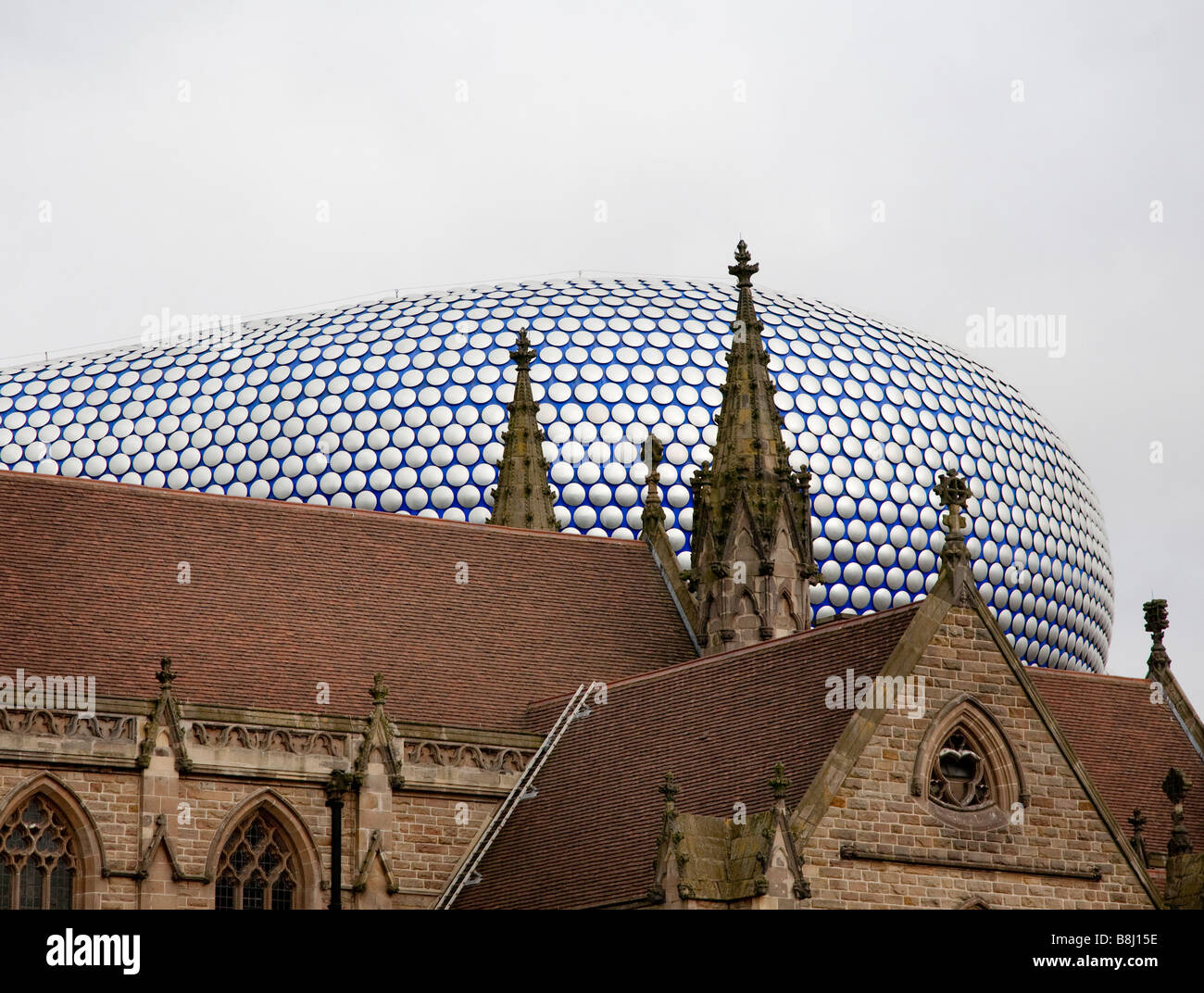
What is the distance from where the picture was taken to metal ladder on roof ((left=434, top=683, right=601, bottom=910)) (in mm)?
35625

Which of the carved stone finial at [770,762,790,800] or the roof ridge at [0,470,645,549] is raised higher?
the roof ridge at [0,470,645,549]

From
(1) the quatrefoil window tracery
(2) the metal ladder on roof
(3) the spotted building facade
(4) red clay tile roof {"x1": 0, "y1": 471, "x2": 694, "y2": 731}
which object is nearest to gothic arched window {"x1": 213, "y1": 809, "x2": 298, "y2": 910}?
(3) the spotted building facade

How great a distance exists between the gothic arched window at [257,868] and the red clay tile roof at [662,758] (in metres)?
2.58

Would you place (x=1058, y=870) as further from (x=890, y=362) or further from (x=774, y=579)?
(x=890, y=362)

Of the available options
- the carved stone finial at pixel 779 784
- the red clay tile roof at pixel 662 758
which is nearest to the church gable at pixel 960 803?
the carved stone finial at pixel 779 784

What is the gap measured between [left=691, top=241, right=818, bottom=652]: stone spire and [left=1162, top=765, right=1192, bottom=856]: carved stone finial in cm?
688

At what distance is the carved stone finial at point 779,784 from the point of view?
29.5 metres

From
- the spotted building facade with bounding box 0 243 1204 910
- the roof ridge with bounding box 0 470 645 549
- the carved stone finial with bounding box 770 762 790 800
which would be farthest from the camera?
the roof ridge with bounding box 0 470 645 549

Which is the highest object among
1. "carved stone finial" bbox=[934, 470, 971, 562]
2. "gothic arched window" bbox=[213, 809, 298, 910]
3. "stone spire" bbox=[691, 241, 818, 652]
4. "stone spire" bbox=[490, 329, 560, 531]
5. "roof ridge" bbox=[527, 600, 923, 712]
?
"stone spire" bbox=[490, 329, 560, 531]

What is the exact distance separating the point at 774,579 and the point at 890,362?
163 feet

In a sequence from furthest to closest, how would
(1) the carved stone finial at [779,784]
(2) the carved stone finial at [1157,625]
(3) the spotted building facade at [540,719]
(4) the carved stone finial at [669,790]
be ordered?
(2) the carved stone finial at [1157,625] → (3) the spotted building facade at [540,719] → (4) the carved stone finial at [669,790] → (1) the carved stone finial at [779,784]

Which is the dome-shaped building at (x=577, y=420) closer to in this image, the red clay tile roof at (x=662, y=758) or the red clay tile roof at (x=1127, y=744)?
the red clay tile roof at (x=1127, y=744)

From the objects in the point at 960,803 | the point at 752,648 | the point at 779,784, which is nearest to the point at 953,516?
the point at 960,803

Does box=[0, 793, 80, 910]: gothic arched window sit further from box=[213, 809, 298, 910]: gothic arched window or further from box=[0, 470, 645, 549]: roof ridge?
box=[0, 470, 645, 549]: roof ridge
